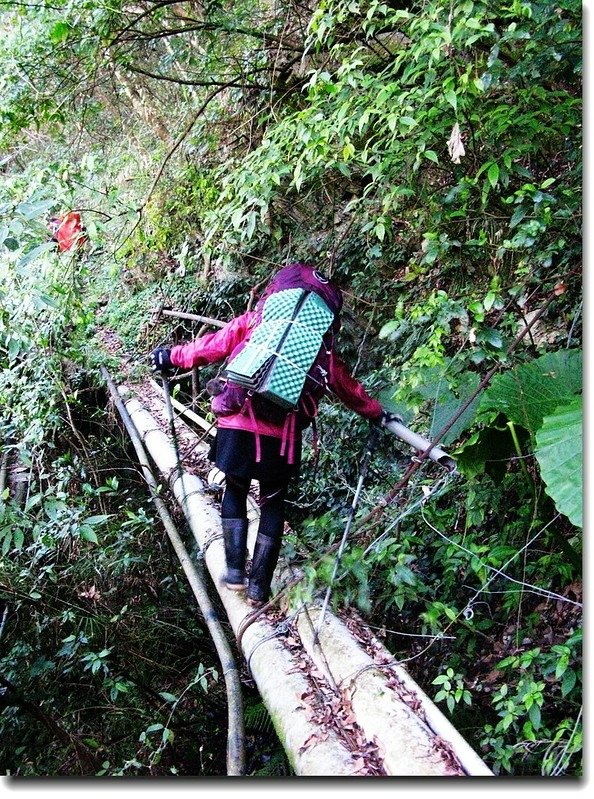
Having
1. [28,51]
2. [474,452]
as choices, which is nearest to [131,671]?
[474,452]

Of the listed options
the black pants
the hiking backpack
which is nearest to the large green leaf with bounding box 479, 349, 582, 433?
the hiking backpack

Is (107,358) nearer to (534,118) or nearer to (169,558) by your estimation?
(169,558)

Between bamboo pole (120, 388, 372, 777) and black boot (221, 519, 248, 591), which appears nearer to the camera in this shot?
bamboo pole (120, 388, 372, 777)

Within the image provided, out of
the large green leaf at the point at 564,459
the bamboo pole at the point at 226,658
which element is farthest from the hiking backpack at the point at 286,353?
the bamboo pole at the point at 226,658

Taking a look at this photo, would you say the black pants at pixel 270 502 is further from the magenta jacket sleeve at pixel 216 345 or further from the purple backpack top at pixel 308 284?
the purple backpack top at pixel 308 284

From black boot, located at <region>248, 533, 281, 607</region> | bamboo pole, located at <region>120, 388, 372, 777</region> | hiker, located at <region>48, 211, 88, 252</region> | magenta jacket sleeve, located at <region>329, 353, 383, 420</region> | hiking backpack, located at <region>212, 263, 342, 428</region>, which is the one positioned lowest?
bamboo pole, located at <region>120, 388, 372, 777</region>

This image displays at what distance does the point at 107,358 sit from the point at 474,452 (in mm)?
5783

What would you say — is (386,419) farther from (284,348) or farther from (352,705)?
(352,705)

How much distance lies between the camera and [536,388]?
317 centimetres

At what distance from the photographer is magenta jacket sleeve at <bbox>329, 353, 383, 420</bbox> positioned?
10.6 feet

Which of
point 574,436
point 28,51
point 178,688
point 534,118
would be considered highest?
point 28,51

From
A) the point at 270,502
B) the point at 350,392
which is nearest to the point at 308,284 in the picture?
the point at 350,392

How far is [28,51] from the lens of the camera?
5.41 m

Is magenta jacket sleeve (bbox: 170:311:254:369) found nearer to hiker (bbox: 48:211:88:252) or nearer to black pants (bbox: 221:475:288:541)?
black pants (bbox: 221:475:288:541)
